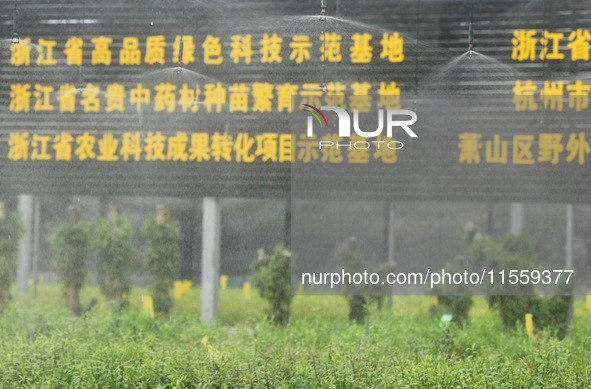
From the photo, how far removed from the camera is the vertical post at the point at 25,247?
5.51 m

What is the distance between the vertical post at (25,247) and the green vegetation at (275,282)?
1542 millimetres

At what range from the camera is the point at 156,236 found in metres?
5.44

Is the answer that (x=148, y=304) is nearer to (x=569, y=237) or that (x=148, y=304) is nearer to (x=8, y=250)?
(x=8, y=250)

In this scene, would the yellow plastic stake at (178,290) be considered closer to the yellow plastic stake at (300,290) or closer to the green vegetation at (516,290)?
the yellow plastic stake at (300,290)

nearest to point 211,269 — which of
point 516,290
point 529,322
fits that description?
point 516,290

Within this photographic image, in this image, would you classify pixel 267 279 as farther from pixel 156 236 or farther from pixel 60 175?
pixel 60 175

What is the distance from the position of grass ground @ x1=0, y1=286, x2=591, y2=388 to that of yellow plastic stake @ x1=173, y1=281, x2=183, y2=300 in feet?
0.12

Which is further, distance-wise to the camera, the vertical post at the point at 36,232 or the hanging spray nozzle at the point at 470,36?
the vertical post at the point at 36,232

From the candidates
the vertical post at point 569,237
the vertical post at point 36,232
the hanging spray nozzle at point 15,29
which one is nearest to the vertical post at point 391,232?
the vertical post at point 569,237

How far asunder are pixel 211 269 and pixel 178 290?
0.26 m

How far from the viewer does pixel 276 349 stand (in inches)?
201

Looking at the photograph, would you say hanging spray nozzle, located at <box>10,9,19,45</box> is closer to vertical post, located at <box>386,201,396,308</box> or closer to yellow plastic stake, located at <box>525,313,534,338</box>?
vertical post, located at <box>386,201,396,308</box>

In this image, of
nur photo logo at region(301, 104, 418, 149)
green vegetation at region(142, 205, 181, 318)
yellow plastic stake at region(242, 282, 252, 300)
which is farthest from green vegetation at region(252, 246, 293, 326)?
nur photo logo at region(301, 104, 418, 149)

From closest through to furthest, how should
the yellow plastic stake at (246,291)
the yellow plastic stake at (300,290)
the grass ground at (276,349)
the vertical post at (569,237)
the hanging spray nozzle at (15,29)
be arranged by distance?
1. the grass ground at (276,349)
2. the vertical post at (569,237)
3. the yellow plastic stake at (300,290)
4. the yellow plastic stake at (246,291)
5. the hanging spray nozzle at (15,29)
